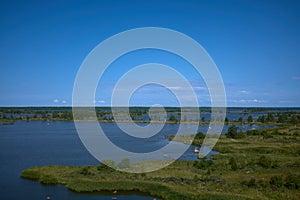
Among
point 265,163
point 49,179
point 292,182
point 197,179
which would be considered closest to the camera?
point 292,182

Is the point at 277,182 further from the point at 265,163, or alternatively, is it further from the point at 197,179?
the point at 265,163

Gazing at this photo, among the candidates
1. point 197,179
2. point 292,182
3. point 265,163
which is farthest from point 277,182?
point 265,163

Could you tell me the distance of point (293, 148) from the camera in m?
42.1

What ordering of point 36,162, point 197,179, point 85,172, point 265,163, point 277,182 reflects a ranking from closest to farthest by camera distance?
point 277,182 → point 197,179 → point 85,172 → point 265,163 → point 36,162

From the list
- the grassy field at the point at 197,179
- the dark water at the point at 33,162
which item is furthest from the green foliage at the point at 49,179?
the dark water at the point at 33,162

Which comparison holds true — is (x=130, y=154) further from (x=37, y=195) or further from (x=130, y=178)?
(x=37, y=195)

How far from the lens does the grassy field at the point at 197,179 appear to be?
22.1 metres

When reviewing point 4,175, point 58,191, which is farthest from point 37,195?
point 4,175

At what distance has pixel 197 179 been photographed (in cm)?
2519

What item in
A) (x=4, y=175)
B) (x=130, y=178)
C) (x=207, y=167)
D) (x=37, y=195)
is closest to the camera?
(x=37, y=195)

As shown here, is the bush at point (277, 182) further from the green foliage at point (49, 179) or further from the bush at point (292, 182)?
the green foliage at point (49, 179)

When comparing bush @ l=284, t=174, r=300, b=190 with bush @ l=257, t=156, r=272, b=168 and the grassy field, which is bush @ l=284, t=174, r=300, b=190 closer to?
the grassy field

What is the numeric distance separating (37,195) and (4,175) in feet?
22.9

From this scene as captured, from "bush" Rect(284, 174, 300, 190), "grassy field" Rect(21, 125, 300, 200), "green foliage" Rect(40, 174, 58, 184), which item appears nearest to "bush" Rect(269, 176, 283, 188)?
"grassy field" Rect(21, 125, 300, 200)
